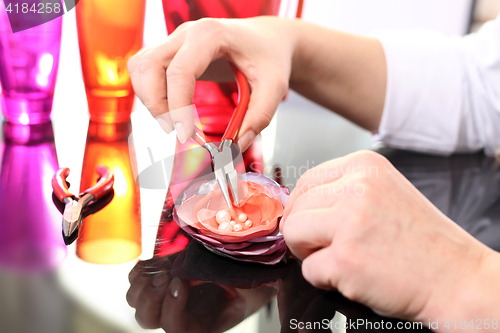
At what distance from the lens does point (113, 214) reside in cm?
39

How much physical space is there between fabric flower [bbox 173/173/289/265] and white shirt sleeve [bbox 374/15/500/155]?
334 millimetres

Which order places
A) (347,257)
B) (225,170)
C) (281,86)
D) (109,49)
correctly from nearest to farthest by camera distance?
(347,257) < (225,170) < (281,86) < (109,49)

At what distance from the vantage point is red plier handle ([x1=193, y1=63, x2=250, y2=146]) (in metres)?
0.42

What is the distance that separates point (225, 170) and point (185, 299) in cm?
13

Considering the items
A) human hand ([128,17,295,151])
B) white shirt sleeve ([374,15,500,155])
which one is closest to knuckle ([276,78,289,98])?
human hand ([128,17,295,151])

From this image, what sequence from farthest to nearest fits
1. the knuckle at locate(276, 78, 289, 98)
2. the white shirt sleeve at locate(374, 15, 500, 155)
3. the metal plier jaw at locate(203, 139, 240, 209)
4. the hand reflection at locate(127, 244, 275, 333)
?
the white shirt sleeve at locate(374, 15, 500, 155)
the knuckle at locate(276, 78, 289, 98)
the metal plier jaw at locate(203, 139, 240, 209)
the hand reflection at locate(127, 244, 275, 333)

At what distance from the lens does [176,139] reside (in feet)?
1.43

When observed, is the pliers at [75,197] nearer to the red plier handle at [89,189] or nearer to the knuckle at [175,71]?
the red plier handle at [89,189]

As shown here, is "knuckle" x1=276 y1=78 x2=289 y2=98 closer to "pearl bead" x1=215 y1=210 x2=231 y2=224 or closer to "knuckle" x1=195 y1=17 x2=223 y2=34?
"knuckle" x1=195 y1=17 x2=223 y2=34

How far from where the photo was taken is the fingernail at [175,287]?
289 millimetres

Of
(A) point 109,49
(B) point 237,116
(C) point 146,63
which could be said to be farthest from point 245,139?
(A) point 109,49

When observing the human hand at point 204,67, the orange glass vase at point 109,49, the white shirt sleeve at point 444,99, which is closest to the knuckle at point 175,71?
the human hand at point 204,67

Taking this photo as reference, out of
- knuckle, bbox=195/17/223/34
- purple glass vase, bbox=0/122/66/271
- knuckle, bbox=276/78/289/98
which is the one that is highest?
knuckle, bbox=195/17/223/34

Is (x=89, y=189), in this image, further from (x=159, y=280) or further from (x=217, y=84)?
(x=217, y=84)
